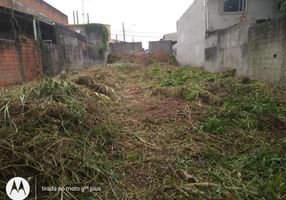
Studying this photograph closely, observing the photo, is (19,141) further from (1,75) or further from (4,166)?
(1,75)

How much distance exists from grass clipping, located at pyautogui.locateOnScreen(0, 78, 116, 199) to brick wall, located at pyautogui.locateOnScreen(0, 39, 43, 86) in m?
3.18

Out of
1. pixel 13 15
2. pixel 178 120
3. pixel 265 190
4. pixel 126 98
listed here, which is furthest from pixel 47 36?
pixel 265 190

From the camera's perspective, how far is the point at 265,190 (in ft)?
6.81

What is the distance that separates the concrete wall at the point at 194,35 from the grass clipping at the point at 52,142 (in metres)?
9.01

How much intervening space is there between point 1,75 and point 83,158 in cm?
471

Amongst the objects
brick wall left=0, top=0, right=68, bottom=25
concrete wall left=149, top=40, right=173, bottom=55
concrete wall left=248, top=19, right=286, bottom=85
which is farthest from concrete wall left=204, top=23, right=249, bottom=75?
concrete wall left=149, top=40, right=173, bottom=55

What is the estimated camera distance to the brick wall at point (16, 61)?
6.20 metres

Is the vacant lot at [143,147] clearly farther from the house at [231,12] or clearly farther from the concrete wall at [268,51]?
the house at [231,12]

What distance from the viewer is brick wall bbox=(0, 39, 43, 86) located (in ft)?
20.3

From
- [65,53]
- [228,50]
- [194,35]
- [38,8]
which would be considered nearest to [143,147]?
[228,50]

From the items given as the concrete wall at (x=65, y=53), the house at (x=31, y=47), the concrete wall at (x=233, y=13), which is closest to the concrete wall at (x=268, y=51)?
the concrete wall at (x=233, y=13)

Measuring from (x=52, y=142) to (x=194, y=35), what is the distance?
37.9 ft

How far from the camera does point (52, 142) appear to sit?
247 centimetres

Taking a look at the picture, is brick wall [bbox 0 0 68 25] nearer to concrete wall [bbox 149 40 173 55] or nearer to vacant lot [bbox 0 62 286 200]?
concrete wall [bbox 149 40 173 55]
